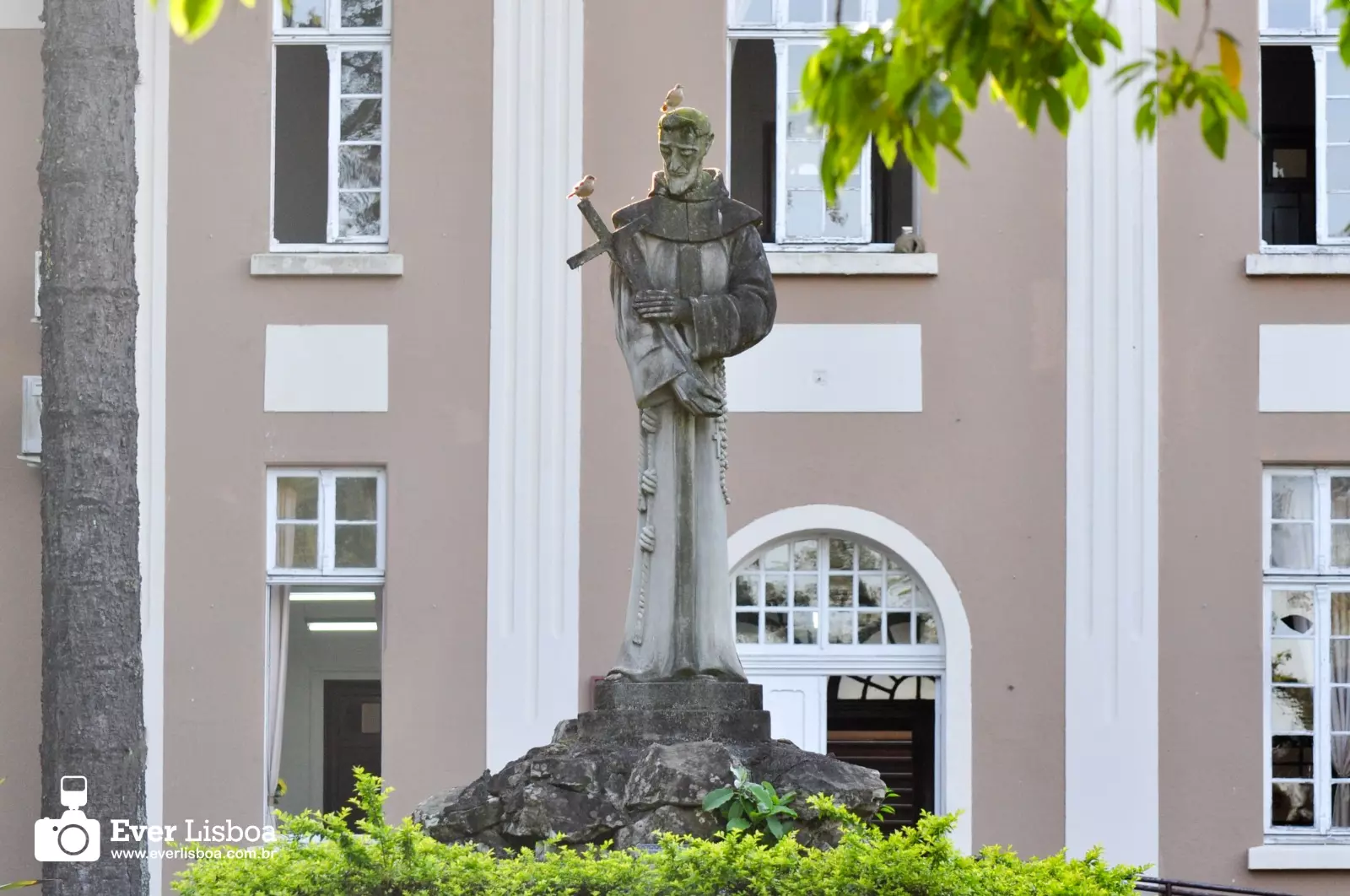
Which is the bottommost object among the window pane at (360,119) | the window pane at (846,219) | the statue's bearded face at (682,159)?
the statue's bearded face at (682,159)

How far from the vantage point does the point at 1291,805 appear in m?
13.9

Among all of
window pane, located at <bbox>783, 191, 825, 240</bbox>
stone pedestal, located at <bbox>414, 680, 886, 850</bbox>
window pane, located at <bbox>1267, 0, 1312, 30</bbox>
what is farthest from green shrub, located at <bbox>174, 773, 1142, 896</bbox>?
window pane, located at <bbox>1267, 0, 1312, 30</bbox>

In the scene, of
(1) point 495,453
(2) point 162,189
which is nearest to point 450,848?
(1) point 495,453

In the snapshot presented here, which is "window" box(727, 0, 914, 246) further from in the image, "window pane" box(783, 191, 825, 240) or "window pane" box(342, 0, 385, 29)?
"window pane" box(342, 0, 385, 29)

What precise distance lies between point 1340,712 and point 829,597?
9.79 ft

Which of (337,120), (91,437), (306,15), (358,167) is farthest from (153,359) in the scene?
(91,437)

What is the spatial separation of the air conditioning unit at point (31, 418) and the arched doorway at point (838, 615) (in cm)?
401

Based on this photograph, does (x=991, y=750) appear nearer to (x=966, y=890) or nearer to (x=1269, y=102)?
(x=1269, y=102)

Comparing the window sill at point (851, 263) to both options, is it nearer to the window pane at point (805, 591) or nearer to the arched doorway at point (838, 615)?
the arched doorway at point (838, 615)

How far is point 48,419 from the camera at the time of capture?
11.0 metres

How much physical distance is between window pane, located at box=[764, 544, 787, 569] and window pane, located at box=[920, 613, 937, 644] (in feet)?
2.78

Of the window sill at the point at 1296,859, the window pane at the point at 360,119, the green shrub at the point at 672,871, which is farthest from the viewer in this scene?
the window pane at the point at 360,119

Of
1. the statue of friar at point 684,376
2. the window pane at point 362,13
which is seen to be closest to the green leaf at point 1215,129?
the statue of friar at point 684,376

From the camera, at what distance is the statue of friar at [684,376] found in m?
8.95
